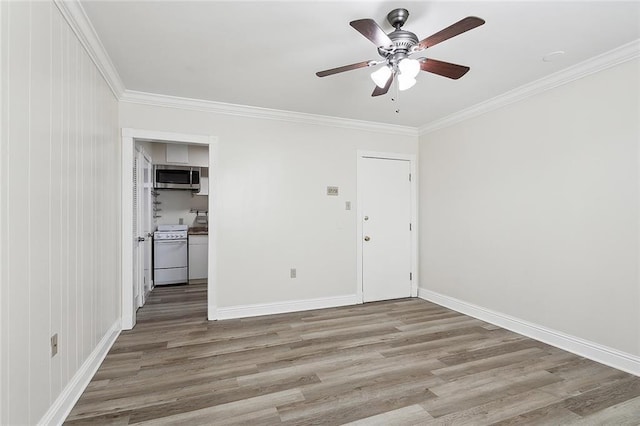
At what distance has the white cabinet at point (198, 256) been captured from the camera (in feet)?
18.6

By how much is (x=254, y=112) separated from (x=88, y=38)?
178 centimetres

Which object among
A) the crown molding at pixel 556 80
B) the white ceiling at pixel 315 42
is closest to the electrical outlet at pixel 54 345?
the white ceiling at pixel 315 42

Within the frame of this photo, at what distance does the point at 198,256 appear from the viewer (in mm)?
5711

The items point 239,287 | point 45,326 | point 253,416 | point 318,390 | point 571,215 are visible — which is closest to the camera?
point 45,326

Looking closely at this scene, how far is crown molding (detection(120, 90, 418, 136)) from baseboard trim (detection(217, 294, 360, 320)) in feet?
7.60

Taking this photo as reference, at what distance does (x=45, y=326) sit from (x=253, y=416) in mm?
Answer: 1265

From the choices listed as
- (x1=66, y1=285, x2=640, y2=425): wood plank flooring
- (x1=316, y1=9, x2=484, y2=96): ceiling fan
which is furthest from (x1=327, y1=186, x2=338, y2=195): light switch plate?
(x1=316, y1=9, x2=484, y2=96): ceiling fan

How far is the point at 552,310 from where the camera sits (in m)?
2.94

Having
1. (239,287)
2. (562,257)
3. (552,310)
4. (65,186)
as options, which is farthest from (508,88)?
(65,186)

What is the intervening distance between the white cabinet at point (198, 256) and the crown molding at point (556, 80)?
14.8 feet

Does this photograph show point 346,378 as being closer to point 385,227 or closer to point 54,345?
point 54,345

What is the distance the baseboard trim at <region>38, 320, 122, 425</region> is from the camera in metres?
1.73

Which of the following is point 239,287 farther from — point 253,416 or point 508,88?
point 508,88

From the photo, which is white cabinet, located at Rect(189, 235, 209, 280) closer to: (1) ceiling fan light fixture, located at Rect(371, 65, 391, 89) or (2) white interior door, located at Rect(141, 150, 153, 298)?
(2) white interior door, located at Rect(141, 150, 153, 298)
